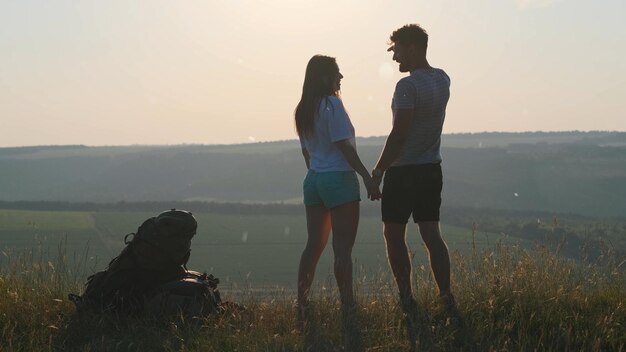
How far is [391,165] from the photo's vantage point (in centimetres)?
550

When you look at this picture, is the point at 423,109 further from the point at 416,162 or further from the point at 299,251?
the point at 299,251

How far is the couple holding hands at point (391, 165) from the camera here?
537 centimetres

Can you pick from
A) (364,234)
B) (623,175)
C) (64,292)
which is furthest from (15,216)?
(623,175)

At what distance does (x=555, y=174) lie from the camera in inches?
4852

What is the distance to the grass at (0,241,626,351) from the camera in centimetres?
455

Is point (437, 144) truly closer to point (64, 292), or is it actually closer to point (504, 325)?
point (504, 325)

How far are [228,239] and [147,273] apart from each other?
182 ft

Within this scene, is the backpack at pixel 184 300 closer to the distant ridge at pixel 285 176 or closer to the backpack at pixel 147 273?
the backpack at pixel 147 273

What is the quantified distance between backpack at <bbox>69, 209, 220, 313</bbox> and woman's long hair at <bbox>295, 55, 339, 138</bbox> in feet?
3.83

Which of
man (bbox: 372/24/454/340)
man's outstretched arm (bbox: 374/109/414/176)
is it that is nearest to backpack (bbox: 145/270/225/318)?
man (bbox: 372/24/454/340)

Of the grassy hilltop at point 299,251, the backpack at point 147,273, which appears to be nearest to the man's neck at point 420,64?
the grassy hilltop at point 299,251

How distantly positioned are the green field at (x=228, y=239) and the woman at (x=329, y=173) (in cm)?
3355

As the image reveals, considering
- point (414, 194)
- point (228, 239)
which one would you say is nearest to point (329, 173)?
point (414, 194)

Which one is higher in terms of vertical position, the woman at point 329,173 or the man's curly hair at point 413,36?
the man's curly hair at point 413,36
